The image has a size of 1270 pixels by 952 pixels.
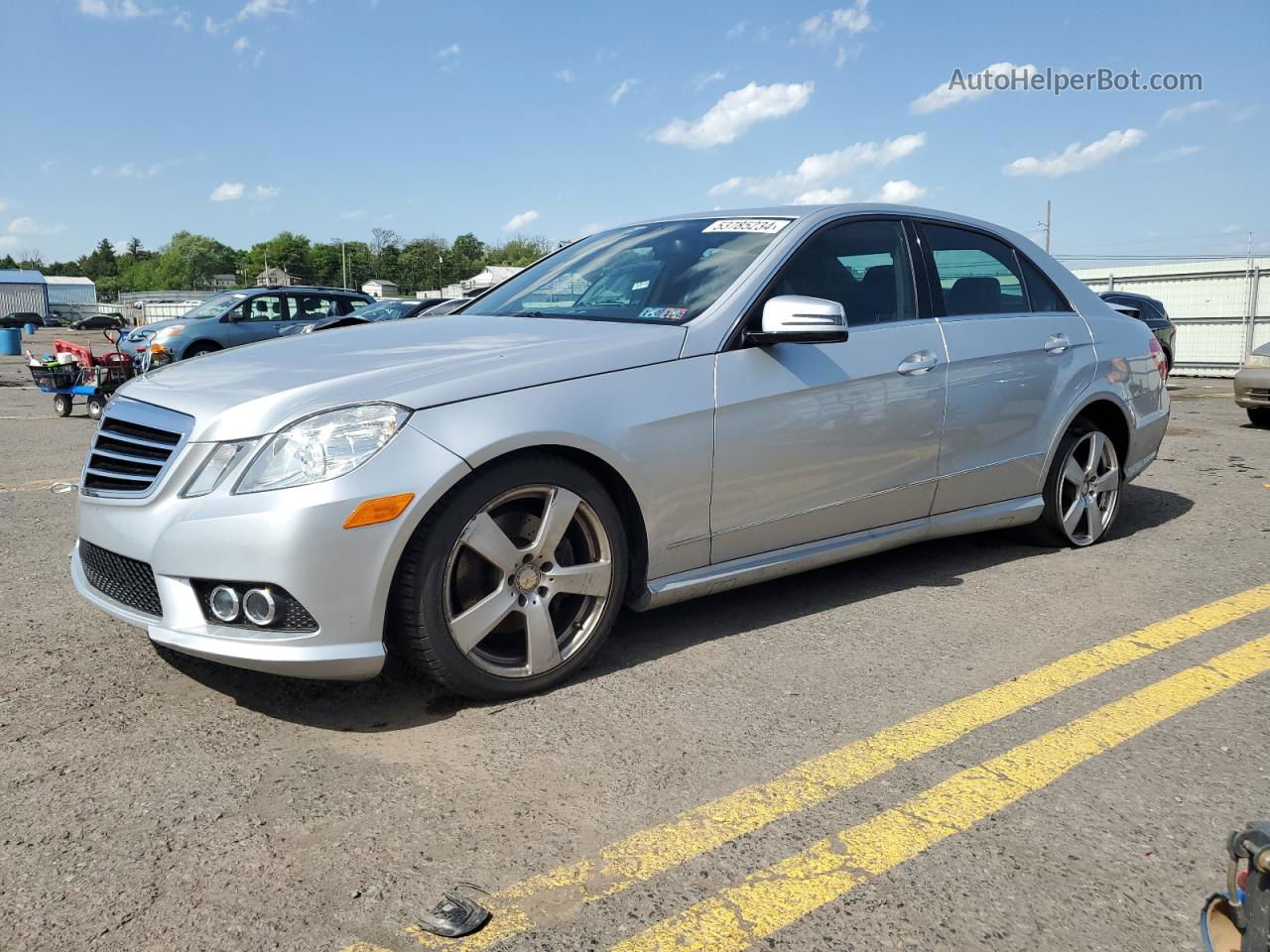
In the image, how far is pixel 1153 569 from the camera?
4.65 meters

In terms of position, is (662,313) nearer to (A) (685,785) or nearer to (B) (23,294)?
(A) (685,785)

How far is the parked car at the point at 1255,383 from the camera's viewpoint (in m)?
10.2

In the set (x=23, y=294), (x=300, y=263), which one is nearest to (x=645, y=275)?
(x=23, y=294)

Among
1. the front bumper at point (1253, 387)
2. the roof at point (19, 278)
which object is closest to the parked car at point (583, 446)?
the front bumper at point (1253, 387)

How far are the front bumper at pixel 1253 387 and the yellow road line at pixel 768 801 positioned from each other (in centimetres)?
791

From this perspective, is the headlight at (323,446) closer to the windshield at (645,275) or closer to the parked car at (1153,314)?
the windshield at (645,275)

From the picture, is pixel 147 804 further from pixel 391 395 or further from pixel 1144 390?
pixel 1144 390

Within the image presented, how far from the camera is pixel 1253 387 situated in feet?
33.5

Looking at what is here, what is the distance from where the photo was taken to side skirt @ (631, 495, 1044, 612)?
3420mm

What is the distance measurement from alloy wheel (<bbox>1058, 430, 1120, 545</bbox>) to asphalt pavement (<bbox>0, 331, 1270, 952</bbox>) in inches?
34.1

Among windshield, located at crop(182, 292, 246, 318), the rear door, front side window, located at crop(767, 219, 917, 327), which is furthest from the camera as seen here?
windshield, located at crop(182, 292, 246, 318)

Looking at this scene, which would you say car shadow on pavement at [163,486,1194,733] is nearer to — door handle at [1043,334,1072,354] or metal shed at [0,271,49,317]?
door handle at [1043,334,1072,354]

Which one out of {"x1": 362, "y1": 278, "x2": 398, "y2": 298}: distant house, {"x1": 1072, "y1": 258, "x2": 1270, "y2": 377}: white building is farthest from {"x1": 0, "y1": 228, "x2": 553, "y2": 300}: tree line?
{"x1": 1072, "y1": 258, "x2": 1270, "y2": 377}: white building

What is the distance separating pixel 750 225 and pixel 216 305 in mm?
14407
